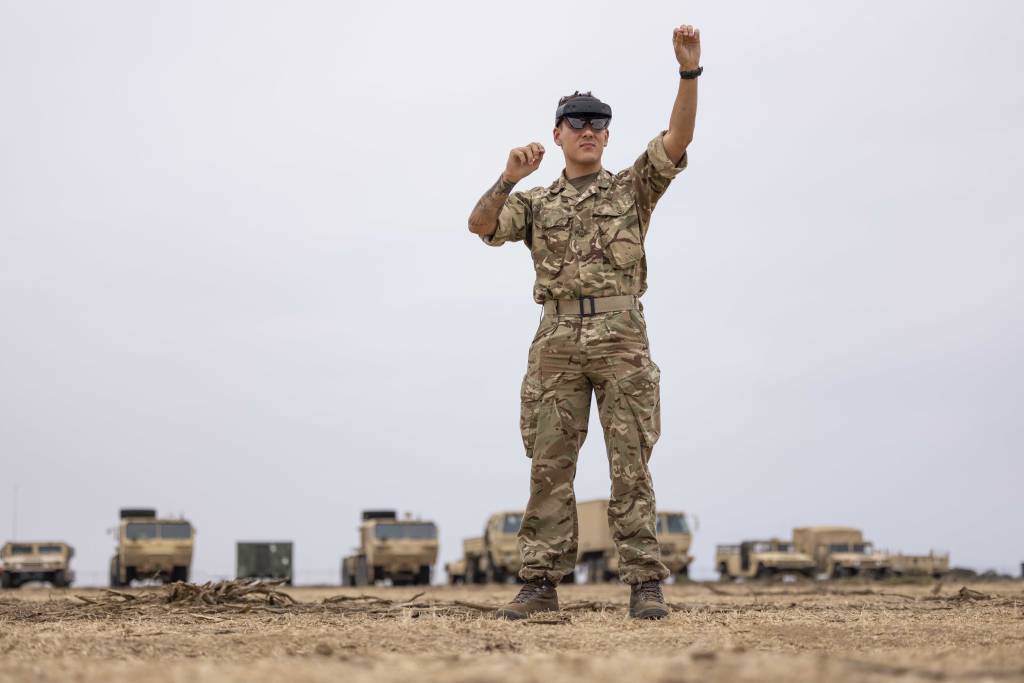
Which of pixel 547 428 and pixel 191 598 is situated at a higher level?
pixel 547 428

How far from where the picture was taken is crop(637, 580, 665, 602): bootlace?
18.5 feet

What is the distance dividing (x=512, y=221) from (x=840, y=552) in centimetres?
3159

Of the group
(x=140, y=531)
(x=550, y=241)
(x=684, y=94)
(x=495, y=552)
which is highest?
(x=684, y=94)

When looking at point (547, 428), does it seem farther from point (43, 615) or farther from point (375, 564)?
point (375, 564)

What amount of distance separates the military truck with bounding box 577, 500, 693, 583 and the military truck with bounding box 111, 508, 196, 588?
887 centimetres

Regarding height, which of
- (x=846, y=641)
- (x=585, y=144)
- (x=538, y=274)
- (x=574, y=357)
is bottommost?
(x=846, y=641)

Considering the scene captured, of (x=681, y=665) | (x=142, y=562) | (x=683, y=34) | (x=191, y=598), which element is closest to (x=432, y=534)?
(x=142, y=562)

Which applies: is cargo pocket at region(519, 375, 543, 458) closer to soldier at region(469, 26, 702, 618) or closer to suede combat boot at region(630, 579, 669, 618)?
soldier at region(469, 26, 702, 618)

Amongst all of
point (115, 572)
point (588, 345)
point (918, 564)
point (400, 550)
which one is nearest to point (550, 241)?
point (588, 345)

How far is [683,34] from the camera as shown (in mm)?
5480

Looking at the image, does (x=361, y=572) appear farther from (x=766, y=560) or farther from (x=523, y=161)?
(x=523, y=161)

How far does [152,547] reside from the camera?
2808 cm

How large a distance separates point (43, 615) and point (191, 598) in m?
0.83

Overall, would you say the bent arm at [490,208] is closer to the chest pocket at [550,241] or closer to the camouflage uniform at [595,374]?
the camouflage uniform at [595,374]
